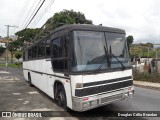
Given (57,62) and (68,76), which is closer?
(68,76)

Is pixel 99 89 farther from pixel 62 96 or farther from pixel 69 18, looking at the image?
pixel 69 18

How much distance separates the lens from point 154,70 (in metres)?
16.9

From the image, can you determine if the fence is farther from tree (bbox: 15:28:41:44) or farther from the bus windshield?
tree (bbox: 15:28:41:44)

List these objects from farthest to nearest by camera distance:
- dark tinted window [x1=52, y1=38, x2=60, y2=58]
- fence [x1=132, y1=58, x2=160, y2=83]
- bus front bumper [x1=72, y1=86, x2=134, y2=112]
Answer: fence [x1=132, y1=58, x2=160, y2=83] < dark tinted window [x1=52, y1=38, x2=60, y2=58] < bus front bumper [x1=72, y1=86, x2=134, y2=112]

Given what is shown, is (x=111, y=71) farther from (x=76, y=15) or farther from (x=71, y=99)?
(x=76, y=15)

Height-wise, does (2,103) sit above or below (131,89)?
below

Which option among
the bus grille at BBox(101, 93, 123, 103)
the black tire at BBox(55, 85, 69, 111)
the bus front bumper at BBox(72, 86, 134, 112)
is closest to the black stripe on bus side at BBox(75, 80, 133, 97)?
the bus front bumper at BBox(72, 86, 134, 112)

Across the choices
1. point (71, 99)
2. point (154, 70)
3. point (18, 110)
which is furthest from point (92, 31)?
point (154, 70)

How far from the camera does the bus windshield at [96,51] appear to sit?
6.58m

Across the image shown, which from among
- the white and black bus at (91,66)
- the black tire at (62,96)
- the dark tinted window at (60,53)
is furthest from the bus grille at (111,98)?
the dark tinted window at (60,53)

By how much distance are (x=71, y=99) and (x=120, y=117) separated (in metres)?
1.63

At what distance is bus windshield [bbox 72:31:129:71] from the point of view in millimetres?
6578

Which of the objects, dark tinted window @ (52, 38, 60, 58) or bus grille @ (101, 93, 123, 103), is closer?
bus grille @ (101, 93, 123, 103)

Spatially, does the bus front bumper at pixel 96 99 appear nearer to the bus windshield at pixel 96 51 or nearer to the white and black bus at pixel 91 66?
the white and black bus at pixel 91 66
